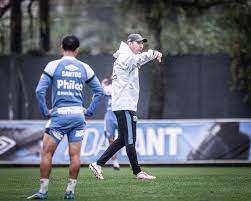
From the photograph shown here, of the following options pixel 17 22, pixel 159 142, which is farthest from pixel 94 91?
pixel 17 22

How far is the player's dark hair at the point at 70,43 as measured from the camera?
10102 mm

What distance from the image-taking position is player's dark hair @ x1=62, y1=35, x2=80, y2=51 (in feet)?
33.1

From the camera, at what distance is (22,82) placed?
70.6ft

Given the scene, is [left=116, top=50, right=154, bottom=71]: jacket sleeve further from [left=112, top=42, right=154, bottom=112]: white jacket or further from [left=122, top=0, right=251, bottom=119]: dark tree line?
[left=122, top=0, right=251, bottom=119]: dark tree line

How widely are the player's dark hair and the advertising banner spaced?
9.03 m

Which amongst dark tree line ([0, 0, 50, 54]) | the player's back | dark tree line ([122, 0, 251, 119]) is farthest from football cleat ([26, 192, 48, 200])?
dark tree line ([0, 0, 50, 54])

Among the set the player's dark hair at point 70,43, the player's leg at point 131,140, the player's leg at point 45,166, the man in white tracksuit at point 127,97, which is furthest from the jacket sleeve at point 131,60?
the player's leg at point 45,166

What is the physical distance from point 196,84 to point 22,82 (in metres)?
4.68

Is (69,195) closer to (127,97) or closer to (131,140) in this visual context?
(131,140)

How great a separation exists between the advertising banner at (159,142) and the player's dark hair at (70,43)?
903 cm

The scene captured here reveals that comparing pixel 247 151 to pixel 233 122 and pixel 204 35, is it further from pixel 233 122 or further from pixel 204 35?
pixel 204 35

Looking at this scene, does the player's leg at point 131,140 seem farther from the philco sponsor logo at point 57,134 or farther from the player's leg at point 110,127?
the player's leg at point 110,127

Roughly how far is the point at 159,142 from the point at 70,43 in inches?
367

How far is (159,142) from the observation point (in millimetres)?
19156
